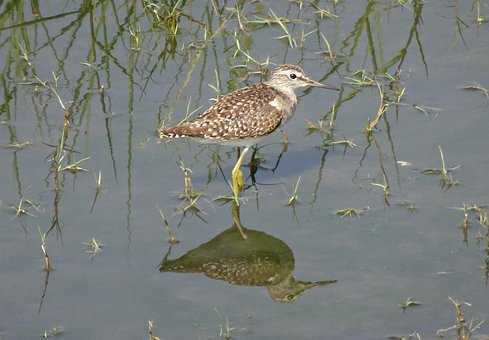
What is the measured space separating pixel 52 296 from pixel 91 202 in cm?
136

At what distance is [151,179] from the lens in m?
9.68

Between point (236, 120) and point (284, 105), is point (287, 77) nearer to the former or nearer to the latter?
point (284, 105)

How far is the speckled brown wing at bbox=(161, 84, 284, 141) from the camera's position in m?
9.62

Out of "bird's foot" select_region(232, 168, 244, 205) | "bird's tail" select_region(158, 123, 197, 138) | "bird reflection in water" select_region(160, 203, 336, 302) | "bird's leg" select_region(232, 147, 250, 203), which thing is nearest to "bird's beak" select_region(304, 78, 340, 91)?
"bird's leg" select_region(232, 147, 250, 203)

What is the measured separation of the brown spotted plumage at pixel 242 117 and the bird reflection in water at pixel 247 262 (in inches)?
36.7

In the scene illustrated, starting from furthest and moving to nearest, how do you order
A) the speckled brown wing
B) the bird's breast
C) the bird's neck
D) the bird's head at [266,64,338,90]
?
1. the bird's head at [266,64,338,90]
2. the bird's neck
3. the bird's breast
4. the speckled brown wing

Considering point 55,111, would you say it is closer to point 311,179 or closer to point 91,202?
point 91,202

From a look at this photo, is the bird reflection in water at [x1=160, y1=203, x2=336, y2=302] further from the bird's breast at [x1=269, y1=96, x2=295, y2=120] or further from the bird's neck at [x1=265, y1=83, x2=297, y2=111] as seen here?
the bird's neck at [x1=265, y1=83, x2=297, y2=111]

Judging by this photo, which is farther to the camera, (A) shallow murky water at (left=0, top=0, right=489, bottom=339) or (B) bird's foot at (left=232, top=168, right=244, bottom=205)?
(B) bird's foot at (left=232, top=168, right=244, bottom=205)

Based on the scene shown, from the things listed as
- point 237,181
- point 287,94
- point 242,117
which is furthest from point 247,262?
point 287,94

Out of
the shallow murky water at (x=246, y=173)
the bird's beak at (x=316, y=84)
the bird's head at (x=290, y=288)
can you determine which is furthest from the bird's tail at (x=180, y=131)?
the bird's head at (x=290, y=288)

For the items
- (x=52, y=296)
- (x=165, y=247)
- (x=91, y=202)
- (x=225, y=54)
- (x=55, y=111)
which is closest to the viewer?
(x=52, y=296)

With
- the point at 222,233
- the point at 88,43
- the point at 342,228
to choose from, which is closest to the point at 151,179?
the point at 222,233

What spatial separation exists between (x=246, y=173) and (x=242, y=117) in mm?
525
